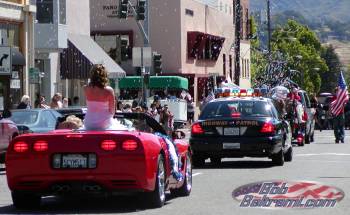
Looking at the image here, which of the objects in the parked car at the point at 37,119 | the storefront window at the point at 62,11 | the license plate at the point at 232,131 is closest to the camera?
the license plate at the point at 232,131

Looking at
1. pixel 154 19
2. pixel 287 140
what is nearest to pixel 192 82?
pixel 154 19

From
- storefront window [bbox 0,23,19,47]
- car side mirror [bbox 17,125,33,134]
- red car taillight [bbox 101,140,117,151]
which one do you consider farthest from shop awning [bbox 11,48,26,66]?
red car taillight [bbox 101,140,117,151]

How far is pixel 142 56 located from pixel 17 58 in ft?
16.2

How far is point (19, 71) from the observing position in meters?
40.8

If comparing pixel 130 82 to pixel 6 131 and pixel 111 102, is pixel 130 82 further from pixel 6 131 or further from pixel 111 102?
pixel 111 102

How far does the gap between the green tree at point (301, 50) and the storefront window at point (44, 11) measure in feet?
207

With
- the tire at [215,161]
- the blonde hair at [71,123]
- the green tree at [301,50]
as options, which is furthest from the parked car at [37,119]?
the green tree at [301,50]

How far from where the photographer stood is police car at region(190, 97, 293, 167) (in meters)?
21.5

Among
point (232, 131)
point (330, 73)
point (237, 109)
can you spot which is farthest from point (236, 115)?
point (330, 73)

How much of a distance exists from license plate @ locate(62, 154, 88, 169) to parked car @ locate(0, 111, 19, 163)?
1050 cm

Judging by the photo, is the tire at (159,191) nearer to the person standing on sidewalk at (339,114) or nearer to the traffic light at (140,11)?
the person standing on sidewalk at (339,114)

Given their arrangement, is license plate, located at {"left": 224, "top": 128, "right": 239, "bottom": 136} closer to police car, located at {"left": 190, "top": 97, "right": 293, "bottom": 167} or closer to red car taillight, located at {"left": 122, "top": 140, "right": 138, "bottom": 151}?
police car, located at {"left": 190, "top": 97, "right": 293, "bottom": 167}

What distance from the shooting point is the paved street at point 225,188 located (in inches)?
512

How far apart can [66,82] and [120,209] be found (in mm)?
35992
